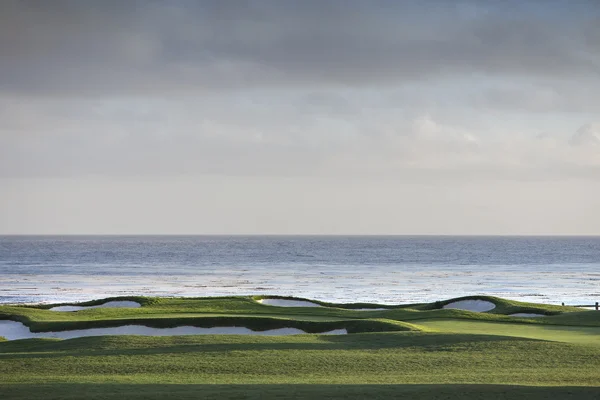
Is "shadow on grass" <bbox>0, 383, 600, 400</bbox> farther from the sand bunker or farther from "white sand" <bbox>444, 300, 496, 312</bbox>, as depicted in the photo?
"white sand" <bbox>444, 300, 496, 312</bbox>

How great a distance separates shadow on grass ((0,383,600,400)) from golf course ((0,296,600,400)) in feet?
0.07

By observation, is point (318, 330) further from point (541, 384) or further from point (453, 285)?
point (453, 285)

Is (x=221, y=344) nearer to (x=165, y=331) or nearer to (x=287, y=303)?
(x=165, y=331)

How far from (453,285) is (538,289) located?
1021cm

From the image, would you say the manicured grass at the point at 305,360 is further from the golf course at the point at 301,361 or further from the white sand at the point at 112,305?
the white sand at the point at 112,305

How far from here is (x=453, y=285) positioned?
88.2 meters

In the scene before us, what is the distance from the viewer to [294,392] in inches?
645

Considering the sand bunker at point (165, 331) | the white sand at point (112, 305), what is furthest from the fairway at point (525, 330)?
the white sand at point (112, 305)

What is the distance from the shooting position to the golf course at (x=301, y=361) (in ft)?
54.5

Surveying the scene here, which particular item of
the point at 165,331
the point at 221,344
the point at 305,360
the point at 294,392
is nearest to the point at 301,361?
the point at 305,360

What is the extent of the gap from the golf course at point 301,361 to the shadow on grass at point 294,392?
0.07 ft

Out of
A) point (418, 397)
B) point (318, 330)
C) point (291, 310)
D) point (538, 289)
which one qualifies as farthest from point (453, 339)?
point (538, 289)

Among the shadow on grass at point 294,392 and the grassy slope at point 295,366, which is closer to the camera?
the shadow on grass at point 294,392

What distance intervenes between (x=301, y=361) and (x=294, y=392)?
4337 millimetres
